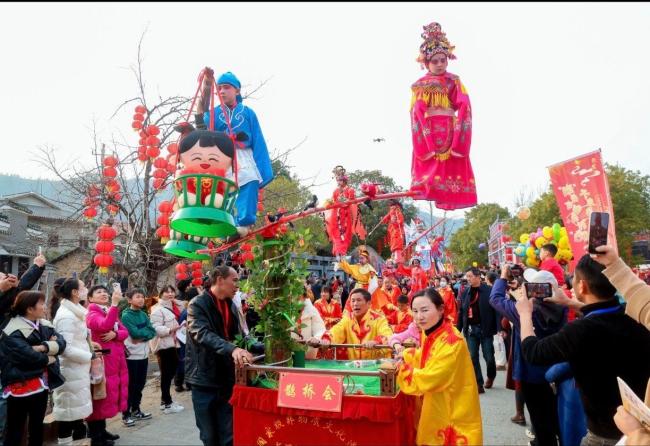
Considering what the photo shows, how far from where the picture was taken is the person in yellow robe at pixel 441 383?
309 centimetres

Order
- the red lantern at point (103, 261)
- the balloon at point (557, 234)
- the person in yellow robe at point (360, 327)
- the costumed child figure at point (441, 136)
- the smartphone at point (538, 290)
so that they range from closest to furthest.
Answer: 1. the smartphone at point (538, 290)
2. the costumed child figure at point (441, 136)
3. the person in yellow robe at point (360, 327)
4. the red lantern at point (103, 261)
5. the balloon at point (557, 234)

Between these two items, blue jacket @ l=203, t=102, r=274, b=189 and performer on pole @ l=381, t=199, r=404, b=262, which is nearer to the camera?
blue jacket @ l=203, t=102, r=274, b=189

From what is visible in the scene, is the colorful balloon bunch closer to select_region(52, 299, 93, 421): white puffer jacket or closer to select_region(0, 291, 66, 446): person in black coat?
select_region(52, 299, 93, 421): white puffer jacket

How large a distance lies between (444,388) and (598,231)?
1597 mm

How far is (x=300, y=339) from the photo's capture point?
4137mm

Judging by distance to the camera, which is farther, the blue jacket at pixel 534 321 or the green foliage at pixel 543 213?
the green foliage at pixel 543 213

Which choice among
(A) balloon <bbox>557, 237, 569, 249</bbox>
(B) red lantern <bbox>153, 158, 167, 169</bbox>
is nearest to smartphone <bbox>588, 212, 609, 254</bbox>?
(B) red lantern <bbox>153, 158, 167, 169</bbox>

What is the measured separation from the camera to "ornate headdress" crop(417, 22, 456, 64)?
3.80 meters

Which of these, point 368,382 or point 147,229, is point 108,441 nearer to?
point 368,382

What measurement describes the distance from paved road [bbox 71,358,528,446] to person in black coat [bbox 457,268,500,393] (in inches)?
14.9

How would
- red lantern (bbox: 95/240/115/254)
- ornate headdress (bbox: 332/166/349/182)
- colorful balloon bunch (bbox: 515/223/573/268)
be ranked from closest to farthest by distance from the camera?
red lantern (bbox: 95/240/115/254) → ornate headdress (bbox: 332/166/349/182) → colorful balloon bunch (bbox: 515/223/573/268)

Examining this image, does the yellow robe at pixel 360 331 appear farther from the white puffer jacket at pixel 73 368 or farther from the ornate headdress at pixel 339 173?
the ornate headdress at pixel 339 173

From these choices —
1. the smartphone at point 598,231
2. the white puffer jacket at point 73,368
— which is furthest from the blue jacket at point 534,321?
the white puffer jacket at point 73,368

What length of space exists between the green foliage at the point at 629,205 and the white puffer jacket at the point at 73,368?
88.1 feet
